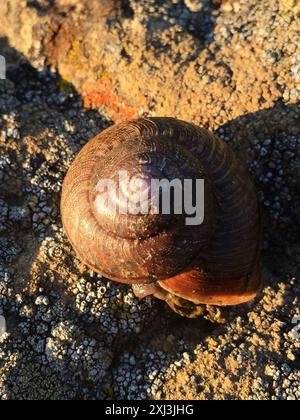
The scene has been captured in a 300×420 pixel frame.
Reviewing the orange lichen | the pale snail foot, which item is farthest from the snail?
the orange lichen

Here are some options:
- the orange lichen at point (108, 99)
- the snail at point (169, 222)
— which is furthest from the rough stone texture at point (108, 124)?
the snail at point (169, 222)

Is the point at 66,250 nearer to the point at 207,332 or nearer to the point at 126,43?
the point at 207,332

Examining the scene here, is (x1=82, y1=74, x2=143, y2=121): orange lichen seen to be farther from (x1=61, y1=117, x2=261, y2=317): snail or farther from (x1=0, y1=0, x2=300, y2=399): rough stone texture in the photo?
(x1=61, y1=117, x2=261, y2=317): snail

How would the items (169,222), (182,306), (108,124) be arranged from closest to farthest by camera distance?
(169,222) < (182,306) < (108,124)

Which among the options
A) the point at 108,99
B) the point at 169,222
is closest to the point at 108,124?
the point at 108,99

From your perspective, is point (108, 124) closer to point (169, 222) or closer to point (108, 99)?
point (108, 99)

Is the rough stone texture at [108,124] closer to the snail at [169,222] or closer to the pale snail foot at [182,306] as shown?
the pale snail foot at [182,306]
